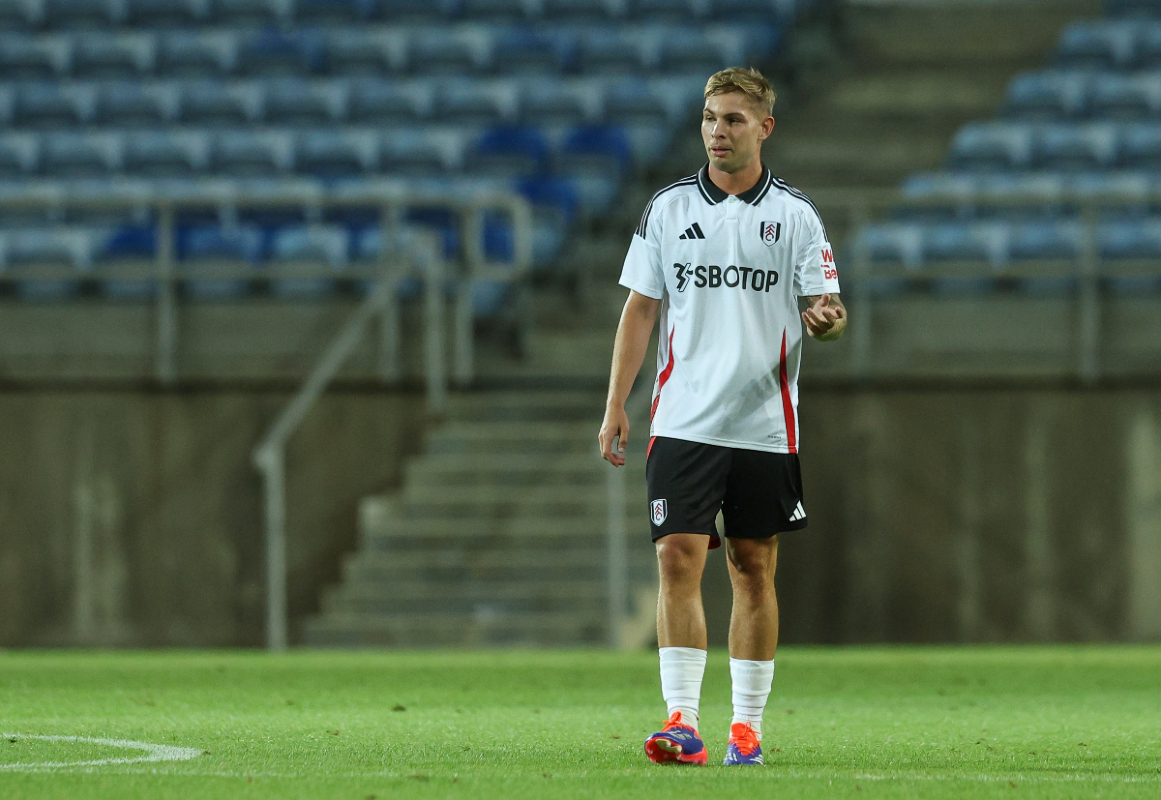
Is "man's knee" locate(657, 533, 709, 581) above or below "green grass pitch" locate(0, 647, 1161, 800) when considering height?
above

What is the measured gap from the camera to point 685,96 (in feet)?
47.0

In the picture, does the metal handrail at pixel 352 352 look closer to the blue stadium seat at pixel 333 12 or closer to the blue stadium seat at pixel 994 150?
the blue stadium seat at pixel 994 150

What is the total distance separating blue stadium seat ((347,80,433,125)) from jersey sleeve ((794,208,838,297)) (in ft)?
32.0

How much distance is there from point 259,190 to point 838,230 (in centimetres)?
388

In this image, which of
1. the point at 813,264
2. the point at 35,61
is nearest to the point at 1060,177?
the point at 35,61

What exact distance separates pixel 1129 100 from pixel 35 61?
8.30 m

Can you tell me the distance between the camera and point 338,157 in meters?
13.8

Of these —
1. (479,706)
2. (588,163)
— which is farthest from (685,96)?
(479,706)

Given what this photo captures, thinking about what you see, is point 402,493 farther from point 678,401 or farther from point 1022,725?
point 678,401

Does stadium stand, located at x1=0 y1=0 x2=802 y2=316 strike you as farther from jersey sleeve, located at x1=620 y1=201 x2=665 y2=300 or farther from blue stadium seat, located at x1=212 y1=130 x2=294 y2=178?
jersey sleeve, located at x1=620 y1=201 x2=665 y2=300

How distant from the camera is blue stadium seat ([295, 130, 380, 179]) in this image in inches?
541

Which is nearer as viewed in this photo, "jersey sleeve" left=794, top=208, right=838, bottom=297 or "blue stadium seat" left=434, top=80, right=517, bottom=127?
"jersey sleeve" left=794, top=208, right=838, bottom=297

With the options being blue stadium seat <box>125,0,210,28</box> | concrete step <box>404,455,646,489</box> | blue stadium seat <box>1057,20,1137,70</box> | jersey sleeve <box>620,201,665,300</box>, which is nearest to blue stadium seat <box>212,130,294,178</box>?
blue stadium seat <box>125,0,210,28</box>

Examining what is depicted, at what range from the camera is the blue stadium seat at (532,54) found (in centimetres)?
1502
